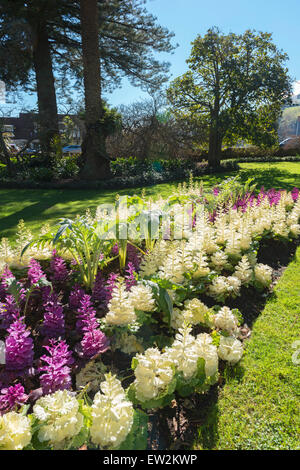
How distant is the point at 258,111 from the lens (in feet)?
54.2

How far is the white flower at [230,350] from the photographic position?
211 centimetres

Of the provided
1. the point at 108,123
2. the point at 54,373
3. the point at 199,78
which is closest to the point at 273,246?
the point at 54,373

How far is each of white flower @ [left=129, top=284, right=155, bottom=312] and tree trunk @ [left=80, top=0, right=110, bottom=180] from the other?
9.49 m

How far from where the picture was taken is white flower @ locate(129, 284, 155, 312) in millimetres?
2182

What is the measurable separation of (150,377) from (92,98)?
1082cm

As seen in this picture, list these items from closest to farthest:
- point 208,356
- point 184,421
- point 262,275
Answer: point 184,421, point 208,356, point 262,275

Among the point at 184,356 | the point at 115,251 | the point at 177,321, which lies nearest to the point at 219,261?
the point at 177,321

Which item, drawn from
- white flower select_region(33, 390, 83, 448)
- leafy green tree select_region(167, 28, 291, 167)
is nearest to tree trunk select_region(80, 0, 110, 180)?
leafy green tree select_region(167, 28, 291, 167)

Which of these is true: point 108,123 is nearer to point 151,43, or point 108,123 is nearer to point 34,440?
point 151,43

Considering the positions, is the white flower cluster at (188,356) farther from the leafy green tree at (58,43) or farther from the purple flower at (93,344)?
the leafy green tree at (58,43)

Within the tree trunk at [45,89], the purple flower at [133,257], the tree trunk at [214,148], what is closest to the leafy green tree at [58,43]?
the tree trunk at [45,89]

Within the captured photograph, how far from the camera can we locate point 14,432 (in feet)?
4.28

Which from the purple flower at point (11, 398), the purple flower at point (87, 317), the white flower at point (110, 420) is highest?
the purple flower at point (87, 317)

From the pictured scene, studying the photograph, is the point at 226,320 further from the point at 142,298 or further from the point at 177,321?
the point at 142,298
